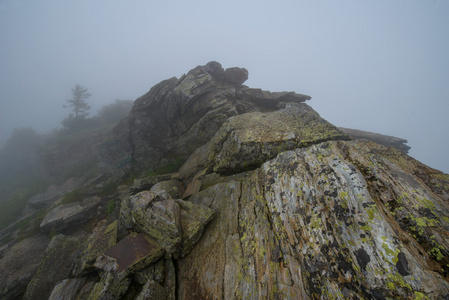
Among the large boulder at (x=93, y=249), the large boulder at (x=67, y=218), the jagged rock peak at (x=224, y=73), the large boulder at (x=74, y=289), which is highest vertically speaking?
the jagged rock peak at (x=224, y=73)

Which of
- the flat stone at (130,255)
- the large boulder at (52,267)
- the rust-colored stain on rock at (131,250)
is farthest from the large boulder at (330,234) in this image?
the large boulder at (52,267)

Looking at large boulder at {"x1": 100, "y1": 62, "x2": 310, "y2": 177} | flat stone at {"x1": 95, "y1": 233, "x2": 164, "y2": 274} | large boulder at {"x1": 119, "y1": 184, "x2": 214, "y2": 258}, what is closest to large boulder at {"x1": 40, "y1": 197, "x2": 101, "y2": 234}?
large boulder at {"x1": 100, "y1": 62, "x2": 310, "y2": 177}

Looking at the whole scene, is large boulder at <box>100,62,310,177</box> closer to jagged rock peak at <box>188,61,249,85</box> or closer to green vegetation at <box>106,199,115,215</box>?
jagged rock peak at <box>188,61,249,85</box>

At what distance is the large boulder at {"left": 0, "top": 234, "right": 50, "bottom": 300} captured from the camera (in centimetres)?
1109

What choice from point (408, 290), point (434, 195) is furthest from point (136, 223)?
point (434, 195)

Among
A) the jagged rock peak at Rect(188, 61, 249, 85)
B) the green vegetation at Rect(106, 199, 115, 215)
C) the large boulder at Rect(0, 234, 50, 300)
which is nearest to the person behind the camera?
the large boulder at Rect(0, 234, 50, 300)

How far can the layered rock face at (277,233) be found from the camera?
17.5 feet

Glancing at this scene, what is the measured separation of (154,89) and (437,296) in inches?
1280

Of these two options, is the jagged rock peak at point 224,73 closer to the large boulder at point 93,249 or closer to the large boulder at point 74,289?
the large boulder at point 93,249

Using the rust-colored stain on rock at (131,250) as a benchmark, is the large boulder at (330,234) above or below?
above

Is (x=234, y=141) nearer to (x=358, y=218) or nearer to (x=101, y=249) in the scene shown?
(x=358, y=218)

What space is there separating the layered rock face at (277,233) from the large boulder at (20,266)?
0.08 meters

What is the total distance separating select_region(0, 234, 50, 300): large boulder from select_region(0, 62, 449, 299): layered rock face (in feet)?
0.28

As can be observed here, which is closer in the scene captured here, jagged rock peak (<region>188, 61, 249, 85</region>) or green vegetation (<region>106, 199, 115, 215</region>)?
green vegetation (<region>106, 199, 115, 215</region>)
